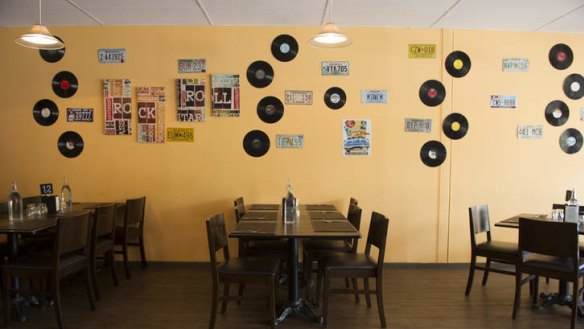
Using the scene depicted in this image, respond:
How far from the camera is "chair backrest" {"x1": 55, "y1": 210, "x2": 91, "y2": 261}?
2.65 m

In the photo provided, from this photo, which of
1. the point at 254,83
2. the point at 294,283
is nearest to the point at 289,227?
the point at 294,283

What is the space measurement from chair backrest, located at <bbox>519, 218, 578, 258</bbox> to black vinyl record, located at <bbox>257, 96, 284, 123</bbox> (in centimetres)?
255

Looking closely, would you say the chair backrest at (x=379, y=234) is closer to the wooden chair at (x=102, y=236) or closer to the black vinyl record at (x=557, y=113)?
the wooden chair at (x=102, y=236)

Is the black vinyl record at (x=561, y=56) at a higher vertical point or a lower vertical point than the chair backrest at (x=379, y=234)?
higher

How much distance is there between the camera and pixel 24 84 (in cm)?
415

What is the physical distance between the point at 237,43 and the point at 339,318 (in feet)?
9.91

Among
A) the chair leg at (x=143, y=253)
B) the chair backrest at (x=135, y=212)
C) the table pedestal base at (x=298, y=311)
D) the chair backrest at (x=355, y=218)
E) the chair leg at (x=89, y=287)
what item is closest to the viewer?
the table pedestal base at (x=298, y=311)

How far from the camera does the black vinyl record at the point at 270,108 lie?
13.5ft

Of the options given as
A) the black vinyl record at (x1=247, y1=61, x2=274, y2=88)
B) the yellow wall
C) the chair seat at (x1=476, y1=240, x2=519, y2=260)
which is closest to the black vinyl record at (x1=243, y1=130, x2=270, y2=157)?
the yellow wall

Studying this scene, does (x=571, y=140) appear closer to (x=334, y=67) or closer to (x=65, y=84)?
(x=334, y=67)

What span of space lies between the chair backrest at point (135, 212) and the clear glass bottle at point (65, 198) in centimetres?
55

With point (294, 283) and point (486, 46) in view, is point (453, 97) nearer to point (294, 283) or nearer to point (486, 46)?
point (486, 46)

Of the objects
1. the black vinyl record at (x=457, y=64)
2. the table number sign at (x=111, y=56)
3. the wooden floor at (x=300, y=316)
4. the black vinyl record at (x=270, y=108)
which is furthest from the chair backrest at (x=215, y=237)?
the black vinyl record at (x=457, y=64)

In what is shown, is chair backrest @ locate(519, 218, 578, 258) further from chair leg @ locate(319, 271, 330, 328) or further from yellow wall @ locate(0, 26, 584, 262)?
chair leg @ locate(319, 271, 330, 328)
